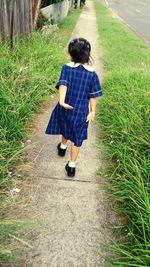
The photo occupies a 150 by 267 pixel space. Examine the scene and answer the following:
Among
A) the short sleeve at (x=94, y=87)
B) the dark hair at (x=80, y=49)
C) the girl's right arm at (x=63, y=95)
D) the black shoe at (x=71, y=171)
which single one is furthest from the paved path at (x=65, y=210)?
the dark hair at (x=80, y=49)

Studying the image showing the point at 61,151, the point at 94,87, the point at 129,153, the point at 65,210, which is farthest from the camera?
the point at 61,151

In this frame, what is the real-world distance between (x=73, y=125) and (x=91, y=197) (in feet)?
2.37

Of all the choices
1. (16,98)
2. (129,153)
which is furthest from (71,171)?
(16,98)

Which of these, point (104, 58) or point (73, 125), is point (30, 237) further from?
point (104, 58)

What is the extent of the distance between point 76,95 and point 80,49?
1.46 feet

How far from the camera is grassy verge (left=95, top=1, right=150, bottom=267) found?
103 inches

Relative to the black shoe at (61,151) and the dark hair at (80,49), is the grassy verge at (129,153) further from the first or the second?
the dark hair at (80,49)

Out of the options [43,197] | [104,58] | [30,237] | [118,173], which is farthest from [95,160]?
[104,58]

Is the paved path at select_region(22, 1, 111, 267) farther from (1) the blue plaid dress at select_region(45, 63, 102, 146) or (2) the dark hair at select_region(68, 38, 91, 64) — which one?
(2) the dark hair at select_region(68, 38, 91, 64)

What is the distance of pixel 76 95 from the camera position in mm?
3322

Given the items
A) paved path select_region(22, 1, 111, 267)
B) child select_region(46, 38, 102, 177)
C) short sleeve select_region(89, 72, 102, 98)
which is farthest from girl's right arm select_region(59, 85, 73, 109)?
paved path select_region(22, 1, 111, 267)

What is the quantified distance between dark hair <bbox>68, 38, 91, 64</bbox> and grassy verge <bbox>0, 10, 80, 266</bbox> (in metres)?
1.03

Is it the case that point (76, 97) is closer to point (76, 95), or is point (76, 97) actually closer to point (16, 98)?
point (76, 95)

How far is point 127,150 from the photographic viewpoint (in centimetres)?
381
